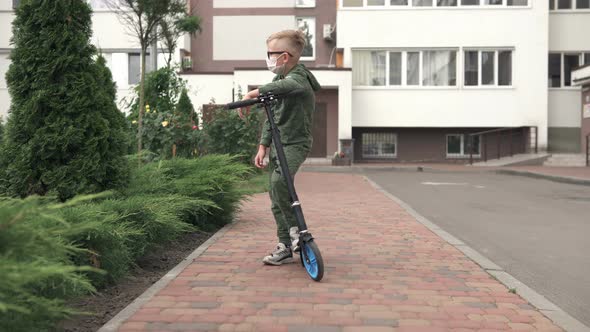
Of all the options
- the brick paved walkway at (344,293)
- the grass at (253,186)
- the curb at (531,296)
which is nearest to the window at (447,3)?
the grass at (253,186)

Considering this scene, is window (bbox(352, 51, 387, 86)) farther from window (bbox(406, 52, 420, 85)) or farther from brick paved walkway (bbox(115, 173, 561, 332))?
brick paved walkway (bbox(115, 173, 561, 332))

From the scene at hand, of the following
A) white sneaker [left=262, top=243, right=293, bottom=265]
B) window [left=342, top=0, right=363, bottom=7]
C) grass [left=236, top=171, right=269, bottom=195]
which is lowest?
white sneaker [left=262, top=243, right=293, bottom=265]

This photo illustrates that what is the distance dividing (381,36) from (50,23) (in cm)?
2202

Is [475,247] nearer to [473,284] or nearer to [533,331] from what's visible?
[473,284]

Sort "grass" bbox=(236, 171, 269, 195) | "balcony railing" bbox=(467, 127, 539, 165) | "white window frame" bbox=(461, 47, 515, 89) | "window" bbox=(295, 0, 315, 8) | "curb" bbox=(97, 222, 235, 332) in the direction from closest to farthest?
"curb" bbox=(97, 222, 235, 332) < "grass" bbox=(236, 171, 269, 195) < "balcony railing" bbox=(467, 127, 539, 165) < "white window frame" bbox=(461, 47, 515, 89) < "window" bbox=(295, 0, 315, 8)

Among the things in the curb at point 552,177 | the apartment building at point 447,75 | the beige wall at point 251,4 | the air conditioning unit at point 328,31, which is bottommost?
the curb at point 552,177

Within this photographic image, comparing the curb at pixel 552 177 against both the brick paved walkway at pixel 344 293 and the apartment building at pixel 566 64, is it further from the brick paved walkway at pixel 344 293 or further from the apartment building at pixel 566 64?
the brick paved walkway at pixel 344 293

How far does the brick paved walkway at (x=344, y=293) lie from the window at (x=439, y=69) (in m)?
20.1

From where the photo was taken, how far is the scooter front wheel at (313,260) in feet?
14.8

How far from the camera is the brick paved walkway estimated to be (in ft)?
11.9

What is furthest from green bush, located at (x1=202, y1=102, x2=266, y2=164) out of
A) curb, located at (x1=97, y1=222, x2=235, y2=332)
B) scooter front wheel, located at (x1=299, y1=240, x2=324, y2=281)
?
scooter front wheel, located at (x1=299, y1=240, x2=324, y2=281)

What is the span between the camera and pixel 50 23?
17.5ft

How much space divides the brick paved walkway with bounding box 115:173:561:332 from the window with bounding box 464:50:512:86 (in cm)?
2063

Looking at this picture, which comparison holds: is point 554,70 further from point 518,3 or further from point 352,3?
point 352,3
